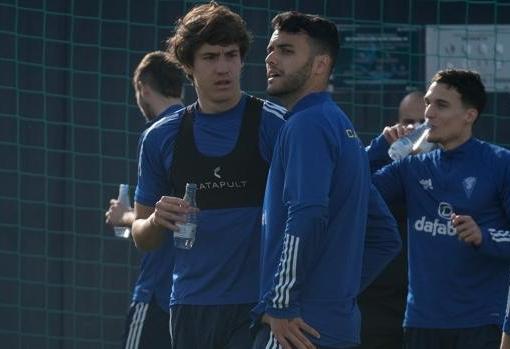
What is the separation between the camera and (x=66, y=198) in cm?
871

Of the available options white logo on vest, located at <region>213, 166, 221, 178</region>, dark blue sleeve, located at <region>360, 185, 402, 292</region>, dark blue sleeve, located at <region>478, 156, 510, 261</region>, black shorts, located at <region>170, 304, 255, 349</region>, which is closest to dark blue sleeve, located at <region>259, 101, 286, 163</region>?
white logo on vest, located at <region>213, 166, 221, 178</region>

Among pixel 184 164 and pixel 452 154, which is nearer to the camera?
pixel 184 164

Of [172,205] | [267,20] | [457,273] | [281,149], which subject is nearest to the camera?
[281,149]

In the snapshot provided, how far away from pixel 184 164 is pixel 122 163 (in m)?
3.80

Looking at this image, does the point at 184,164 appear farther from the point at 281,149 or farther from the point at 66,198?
the point at 66,198

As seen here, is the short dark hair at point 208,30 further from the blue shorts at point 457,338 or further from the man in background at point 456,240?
the blue shorts at point 457,338

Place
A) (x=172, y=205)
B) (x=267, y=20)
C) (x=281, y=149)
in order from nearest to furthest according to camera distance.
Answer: (x=281, y=149), (x=172, y=205), (x=267, y=20)

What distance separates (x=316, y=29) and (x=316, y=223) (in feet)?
2.43

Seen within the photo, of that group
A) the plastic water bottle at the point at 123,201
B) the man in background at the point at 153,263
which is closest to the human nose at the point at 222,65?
the man in background at the point at 153,263

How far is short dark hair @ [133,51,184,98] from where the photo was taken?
636cm

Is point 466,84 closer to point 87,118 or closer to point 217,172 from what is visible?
point 217,172

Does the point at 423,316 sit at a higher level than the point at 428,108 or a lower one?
lower

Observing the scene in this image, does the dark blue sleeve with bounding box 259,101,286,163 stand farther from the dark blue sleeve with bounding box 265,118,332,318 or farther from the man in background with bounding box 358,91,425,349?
the man in background with bounding box 358,91,425,349

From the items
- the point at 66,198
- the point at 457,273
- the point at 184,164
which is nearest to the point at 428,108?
the point at 457,273
